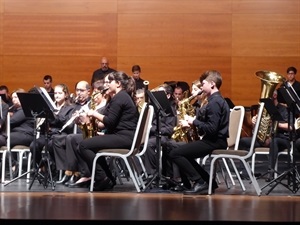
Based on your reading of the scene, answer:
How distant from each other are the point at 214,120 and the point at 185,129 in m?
0.95

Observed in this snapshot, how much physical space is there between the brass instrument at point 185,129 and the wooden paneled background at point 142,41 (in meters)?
4.45

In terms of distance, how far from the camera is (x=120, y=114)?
772 centimetres

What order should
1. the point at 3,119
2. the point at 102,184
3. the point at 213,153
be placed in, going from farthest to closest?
the point at 3,119 < the point at 102,184 < the point at 213,153

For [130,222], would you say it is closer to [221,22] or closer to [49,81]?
[49,81]

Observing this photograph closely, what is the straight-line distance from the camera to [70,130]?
8.85m

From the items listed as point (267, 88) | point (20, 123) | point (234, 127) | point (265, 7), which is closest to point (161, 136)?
point (234, 127)

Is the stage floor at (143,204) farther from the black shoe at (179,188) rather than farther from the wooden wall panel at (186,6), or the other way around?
the wooden wall panel at (186,6)

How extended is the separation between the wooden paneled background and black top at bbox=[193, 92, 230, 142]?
543 centimetres

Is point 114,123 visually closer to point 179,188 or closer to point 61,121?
point 179,188

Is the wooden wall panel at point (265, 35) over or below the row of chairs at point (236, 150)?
over

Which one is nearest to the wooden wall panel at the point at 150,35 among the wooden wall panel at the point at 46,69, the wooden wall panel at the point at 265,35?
the wooden wall panel at the point at 46,69

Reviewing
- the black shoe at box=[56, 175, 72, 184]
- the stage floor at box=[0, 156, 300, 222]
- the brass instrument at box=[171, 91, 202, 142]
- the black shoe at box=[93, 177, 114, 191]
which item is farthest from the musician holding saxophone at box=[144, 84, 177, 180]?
the black shoe at box=[56, 175, 72, 184]

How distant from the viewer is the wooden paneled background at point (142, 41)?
12883 millimetres

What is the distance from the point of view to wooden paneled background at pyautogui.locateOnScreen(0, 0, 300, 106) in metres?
12.9
